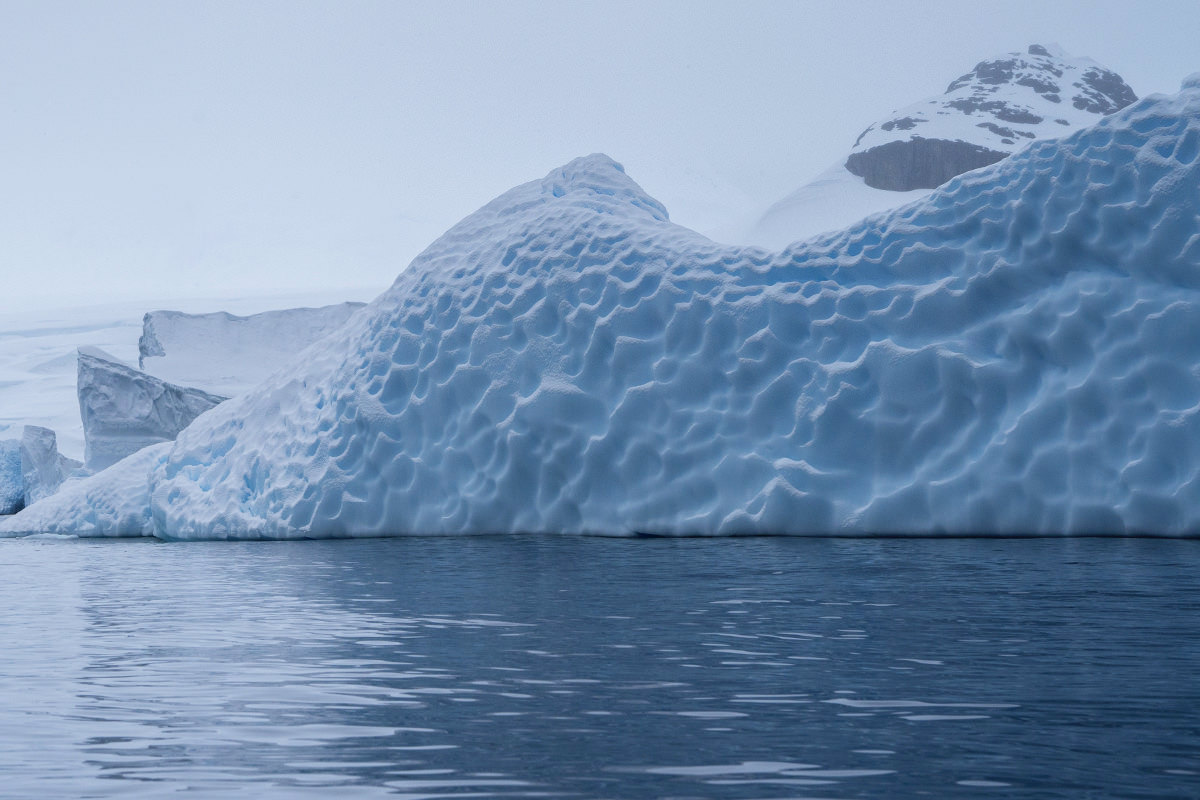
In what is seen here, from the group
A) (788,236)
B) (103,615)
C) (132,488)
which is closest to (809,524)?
(103,615)

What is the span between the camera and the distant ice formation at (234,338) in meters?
25.1

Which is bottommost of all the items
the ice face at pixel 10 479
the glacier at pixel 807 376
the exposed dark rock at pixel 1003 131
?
the ice face at pixel 10 479

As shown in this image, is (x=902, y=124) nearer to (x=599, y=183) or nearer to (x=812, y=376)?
(x=599, y=183)

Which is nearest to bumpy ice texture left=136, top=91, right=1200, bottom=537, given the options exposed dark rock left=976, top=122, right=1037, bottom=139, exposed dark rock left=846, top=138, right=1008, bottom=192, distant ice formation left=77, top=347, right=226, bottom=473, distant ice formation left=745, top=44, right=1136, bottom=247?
distant ice formation left=77, top=347, right=226, bottom=473

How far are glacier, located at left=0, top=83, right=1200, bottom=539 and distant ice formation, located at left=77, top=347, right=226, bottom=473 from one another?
1018 cm

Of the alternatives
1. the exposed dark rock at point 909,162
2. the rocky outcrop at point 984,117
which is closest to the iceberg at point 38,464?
the rocky outcrop at point 984,117

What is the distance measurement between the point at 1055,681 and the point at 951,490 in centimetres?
501

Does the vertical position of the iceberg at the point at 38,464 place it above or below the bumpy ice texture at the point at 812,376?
below

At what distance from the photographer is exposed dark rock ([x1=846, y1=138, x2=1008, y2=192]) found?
3568 inches

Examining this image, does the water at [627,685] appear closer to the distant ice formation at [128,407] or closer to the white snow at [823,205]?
the distant ice formation at [128,407]

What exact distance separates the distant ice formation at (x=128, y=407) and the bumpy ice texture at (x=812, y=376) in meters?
10.3

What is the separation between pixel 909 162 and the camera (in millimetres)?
92062

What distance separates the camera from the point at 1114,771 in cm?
216

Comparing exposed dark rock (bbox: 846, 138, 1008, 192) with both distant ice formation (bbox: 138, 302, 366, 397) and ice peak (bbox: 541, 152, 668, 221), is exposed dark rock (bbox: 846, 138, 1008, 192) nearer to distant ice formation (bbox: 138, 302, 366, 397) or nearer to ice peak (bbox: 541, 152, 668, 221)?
distant ice formation (bbox: 138, 302, 366, 397)
